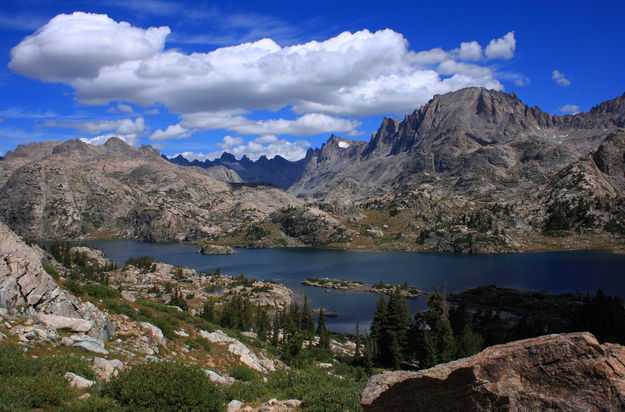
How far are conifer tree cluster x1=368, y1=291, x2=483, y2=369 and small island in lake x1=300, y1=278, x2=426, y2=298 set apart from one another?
6611cm

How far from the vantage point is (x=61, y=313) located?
2508 cm

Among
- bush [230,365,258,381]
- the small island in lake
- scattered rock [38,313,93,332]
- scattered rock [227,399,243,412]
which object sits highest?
scattered rock [38,313,93,332]

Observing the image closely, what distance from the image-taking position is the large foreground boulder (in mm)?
9133

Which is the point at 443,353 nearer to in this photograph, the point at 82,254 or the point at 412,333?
the point at 412,333

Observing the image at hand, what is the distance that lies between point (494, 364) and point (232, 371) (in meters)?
19.1

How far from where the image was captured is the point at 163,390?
13.0 metres

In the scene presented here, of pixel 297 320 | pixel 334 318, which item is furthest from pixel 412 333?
pixel 334 318

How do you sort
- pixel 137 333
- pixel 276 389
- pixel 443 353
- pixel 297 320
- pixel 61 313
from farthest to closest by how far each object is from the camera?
1. pixel 297 320
2. pixel 443 353
3. pixel 137 333
4. pixel 61 313
5. pixel 276 389

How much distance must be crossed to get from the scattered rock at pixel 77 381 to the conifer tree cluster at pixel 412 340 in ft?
160

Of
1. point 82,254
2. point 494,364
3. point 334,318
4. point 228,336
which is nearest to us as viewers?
point 494,364

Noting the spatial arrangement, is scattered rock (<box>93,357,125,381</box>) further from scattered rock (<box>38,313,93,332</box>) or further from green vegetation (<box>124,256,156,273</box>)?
green vegetation (<box>124,256,156,273</box>)

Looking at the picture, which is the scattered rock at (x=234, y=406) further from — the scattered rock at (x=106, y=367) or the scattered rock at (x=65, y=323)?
the scattered rock at (x=65, y=323)

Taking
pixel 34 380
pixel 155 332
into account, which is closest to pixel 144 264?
pixel 155 332

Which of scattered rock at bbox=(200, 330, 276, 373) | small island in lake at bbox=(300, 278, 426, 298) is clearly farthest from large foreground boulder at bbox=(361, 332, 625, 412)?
small island in lake at bbox=(300, 278, 426, 298)
